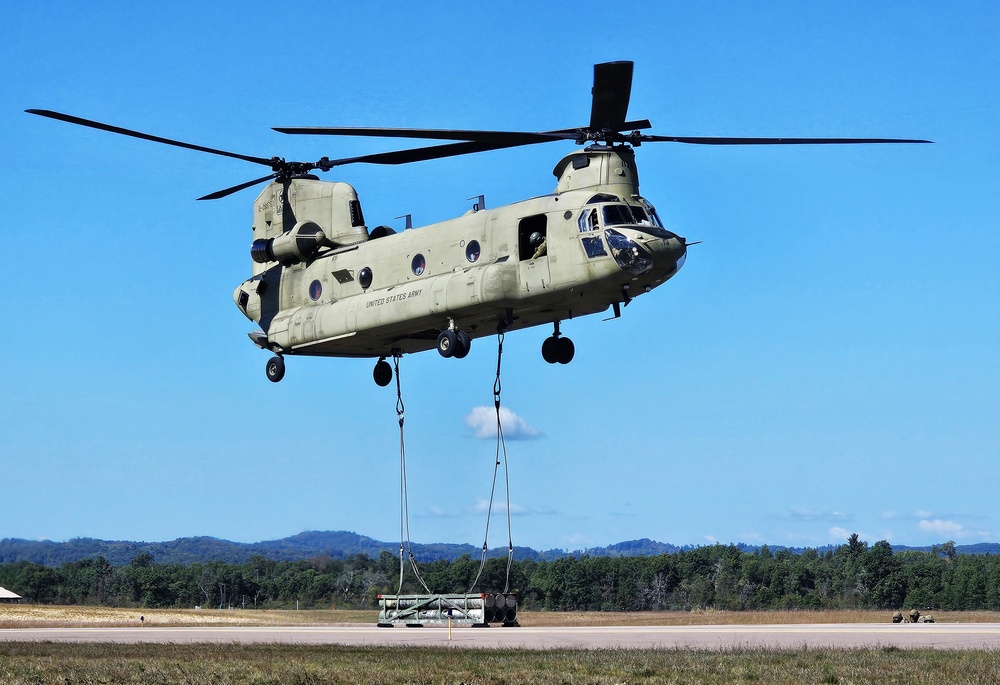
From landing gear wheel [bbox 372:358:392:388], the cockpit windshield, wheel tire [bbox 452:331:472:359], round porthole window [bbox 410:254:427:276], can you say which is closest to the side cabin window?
the cockpit windshield

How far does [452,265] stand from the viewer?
30797 mm

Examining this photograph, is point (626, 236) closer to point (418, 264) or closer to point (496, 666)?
point (418, 264)

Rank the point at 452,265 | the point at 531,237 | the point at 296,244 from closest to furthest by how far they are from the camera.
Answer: the point at 531,237 → the point at 452,265 → the point at 296,244

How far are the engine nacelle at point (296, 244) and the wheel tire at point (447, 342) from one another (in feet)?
21.5

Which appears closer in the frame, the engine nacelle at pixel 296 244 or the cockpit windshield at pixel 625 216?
the cockpit windshield at pixel 625 216

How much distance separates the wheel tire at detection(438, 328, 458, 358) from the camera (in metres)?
30.3

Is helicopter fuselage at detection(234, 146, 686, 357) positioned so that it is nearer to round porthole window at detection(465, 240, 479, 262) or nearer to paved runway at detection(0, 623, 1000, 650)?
round porthole window at detection(465, 240, 479, 262)

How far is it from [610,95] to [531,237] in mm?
3873

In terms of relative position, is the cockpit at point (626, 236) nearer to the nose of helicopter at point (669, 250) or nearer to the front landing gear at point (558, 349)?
the nose of helicopter at point (669, 250)

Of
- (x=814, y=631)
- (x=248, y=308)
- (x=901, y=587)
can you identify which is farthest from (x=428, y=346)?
(x=901, y=587)

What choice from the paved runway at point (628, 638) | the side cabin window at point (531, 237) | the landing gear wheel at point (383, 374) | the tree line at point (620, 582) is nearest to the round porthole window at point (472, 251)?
the side cabin window at point (531, 237)

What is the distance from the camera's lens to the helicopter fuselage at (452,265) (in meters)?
28.4

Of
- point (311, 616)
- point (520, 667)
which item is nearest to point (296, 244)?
point (520, 667)

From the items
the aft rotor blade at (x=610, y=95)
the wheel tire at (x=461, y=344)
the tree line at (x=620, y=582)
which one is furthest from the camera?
the tree line at (x=620, y=582)
